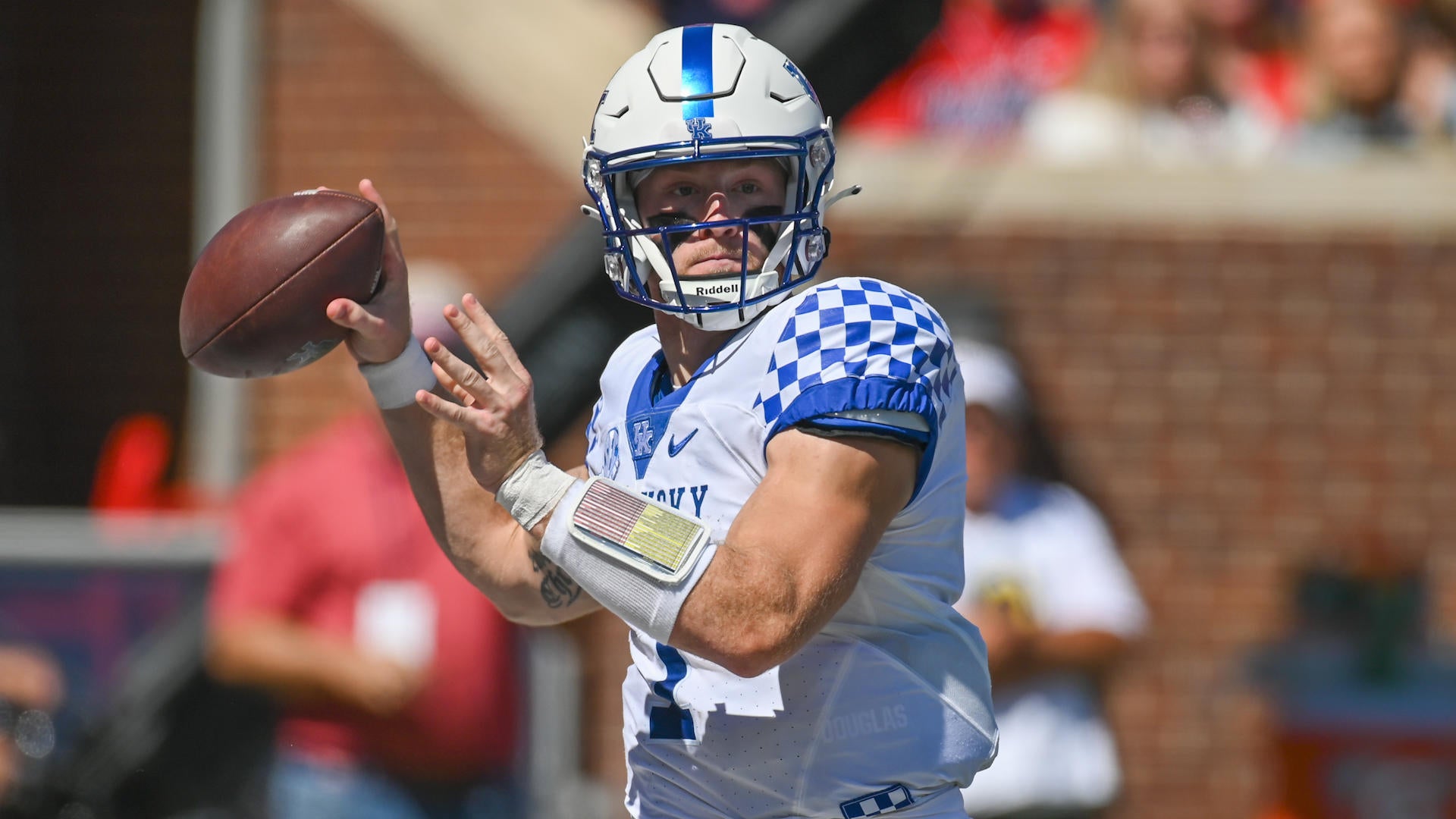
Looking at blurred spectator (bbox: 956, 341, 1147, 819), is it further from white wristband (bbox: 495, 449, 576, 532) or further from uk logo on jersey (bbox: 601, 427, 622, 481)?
white wristband (bbox: 495, 449, 576, 532)

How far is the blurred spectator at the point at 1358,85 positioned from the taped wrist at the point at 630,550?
17.1ft

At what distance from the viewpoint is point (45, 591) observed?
540 cm

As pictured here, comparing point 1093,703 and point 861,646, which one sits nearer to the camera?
point 861,646

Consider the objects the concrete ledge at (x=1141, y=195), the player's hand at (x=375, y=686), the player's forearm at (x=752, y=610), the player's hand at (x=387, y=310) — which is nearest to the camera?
the player's forearm at (x=752, y=610)

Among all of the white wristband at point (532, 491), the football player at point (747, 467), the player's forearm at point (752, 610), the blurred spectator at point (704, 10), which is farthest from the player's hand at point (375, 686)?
the blurred spectator at point (704, 10)

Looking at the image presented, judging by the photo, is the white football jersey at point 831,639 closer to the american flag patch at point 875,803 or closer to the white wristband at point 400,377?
the american flag patch at point 875,803

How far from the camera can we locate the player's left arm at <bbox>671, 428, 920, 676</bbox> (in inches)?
87.7

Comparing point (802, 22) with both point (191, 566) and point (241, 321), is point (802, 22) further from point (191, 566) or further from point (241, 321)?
point (241, 321)

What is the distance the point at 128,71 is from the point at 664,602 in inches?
254

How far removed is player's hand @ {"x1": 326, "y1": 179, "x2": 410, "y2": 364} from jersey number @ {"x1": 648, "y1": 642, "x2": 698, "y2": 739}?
67 cm

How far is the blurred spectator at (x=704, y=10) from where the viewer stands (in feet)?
22.6

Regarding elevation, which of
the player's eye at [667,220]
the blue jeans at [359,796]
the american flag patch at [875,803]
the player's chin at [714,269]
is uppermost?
the player's eye at [667,220]

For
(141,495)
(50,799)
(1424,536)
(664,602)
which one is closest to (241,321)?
(664,602)

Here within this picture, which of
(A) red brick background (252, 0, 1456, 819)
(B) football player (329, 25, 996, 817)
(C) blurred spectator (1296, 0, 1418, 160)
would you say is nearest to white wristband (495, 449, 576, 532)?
(B) football player (329, 25, 996, 817)
